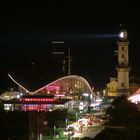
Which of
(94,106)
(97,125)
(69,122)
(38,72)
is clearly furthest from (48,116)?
(38,72)

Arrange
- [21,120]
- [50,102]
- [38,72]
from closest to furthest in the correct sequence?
1. [21,120]
2. [50,102]
3. [38,72]

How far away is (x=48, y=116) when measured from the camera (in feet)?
104

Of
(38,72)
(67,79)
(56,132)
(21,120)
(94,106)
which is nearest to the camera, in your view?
(56,132)

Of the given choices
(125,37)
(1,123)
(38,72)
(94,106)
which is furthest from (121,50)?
(1,123)

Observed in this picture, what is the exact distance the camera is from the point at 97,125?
28.5m

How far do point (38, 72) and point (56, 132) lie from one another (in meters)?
19.9

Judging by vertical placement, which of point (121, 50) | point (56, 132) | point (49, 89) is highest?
point (121, 50)

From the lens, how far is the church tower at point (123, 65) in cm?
3831

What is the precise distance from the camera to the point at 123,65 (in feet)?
126

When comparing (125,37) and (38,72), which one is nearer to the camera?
(125,37)

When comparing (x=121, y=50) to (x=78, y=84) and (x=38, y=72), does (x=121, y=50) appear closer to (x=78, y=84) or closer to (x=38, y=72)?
(x=78, y=84)

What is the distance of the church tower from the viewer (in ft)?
126

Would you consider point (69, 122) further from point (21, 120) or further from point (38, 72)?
point (38, 72)

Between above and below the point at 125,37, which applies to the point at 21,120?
below
